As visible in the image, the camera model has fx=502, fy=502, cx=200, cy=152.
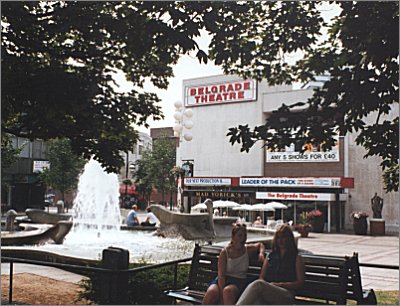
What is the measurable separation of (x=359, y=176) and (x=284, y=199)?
0.67 metres

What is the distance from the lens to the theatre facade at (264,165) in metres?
4.29

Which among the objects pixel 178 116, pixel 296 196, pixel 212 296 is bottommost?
pixel 212 296

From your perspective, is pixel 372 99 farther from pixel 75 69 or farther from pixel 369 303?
pixel 75 69

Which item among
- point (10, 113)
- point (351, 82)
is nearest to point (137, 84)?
point (10, 113)

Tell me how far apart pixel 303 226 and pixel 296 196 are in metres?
0.28

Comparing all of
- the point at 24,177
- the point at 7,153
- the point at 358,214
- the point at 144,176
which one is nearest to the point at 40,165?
the point at 24,177

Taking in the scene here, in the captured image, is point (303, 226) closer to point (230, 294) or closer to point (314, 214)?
point (314, 214)

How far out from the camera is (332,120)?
4.55 meters

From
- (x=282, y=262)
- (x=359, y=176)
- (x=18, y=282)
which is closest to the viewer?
(x=282, y=262)

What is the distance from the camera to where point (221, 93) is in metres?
4.62

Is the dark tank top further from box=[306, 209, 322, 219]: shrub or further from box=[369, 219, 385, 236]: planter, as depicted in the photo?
box=[369, 219, 385, 236]: planter

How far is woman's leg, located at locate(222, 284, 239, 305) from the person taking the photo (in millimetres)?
3848

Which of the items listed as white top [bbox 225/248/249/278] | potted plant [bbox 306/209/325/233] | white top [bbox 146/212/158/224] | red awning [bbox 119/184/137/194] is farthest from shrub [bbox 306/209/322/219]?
red awning [bbox 119/184/137/194]

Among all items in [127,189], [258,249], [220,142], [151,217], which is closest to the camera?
[258,249]
